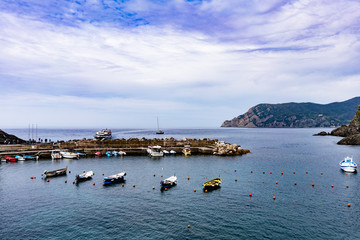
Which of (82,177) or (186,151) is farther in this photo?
(186,151)

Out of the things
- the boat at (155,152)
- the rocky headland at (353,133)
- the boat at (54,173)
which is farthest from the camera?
the rocky headland at (353,133)

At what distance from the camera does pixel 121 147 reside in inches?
4235

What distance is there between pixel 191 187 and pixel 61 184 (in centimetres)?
3270

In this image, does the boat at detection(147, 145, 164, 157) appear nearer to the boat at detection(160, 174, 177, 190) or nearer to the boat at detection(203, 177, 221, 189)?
the boat at detection(160, 174, 177, 190)

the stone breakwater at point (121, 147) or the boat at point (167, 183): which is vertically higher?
the stone breakwater at point (121, 147)

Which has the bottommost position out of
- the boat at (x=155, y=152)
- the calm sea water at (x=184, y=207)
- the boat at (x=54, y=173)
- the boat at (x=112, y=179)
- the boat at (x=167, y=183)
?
the calm sea water at (x=184, y=207)

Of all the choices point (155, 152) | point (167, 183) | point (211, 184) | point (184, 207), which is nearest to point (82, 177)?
point (167, 183)

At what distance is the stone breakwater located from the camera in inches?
3693

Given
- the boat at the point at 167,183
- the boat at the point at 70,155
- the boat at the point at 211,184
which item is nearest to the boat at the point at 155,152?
the boat at the point at 70,155

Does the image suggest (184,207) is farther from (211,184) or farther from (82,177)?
(82,177)

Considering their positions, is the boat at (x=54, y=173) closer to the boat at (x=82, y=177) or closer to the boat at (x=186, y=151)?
the boat at (x=82, y=177)

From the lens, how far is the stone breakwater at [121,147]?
308ft

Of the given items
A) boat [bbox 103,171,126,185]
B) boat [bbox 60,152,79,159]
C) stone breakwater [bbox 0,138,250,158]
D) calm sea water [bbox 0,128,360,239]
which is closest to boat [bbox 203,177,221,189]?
calm sea water [bbox 0,128,360,239]

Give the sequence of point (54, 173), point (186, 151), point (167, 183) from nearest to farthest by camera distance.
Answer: point (167, 183) → point (54, 173) → point (186, 151)
